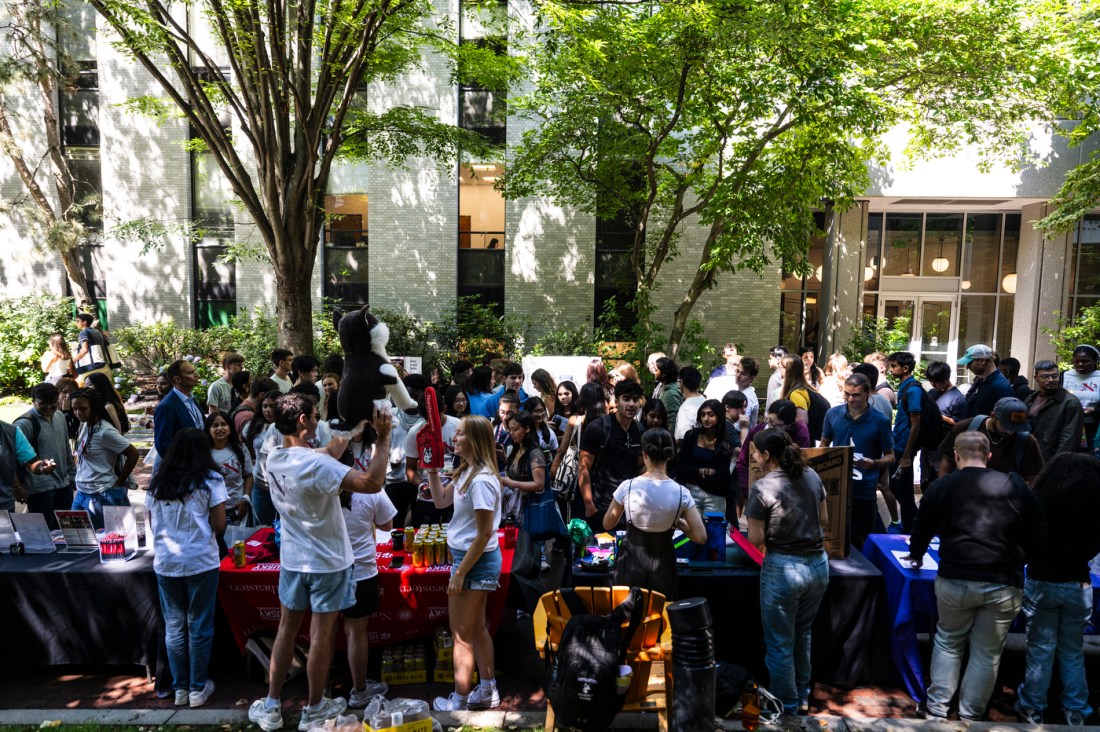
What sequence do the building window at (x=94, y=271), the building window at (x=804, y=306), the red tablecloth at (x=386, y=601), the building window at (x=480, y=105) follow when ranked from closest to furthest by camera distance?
the red tablecloth at (x=386, y=601) → the building window at (x=480, y=105) → the building window at (x=804, y=306) → the building window at (x=94, y=271)

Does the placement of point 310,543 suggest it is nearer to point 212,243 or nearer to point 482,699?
point 482,699

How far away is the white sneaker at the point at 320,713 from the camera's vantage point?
4727mm

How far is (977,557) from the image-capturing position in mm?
4527

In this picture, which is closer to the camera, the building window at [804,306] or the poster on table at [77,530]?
the poster on table at [77,530]

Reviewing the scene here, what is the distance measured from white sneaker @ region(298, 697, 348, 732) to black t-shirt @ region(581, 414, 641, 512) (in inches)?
108

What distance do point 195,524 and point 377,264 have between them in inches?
555

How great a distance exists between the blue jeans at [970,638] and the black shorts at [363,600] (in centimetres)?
362

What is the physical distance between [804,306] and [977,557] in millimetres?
15001

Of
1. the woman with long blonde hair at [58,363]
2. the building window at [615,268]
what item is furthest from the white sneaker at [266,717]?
the building window at [615,268]

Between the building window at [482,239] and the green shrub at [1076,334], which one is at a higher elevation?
the building window at [482,239]

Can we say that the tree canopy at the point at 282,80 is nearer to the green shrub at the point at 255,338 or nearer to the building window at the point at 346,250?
the green shrub at the point at 255,338

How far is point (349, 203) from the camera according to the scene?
18.8 metres

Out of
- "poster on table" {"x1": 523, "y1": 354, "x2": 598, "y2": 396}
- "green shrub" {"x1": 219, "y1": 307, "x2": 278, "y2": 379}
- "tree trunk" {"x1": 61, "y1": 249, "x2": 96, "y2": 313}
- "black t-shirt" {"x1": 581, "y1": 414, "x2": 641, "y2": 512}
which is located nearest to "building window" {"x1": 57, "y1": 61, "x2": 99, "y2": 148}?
"tree trunk" {"x1": 61, "y1": 249, "x2": 96, "y2": 313}

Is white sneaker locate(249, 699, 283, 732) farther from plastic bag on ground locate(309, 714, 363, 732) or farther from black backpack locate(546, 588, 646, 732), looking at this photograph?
black backpack locate(546, 588, 646, 732)
